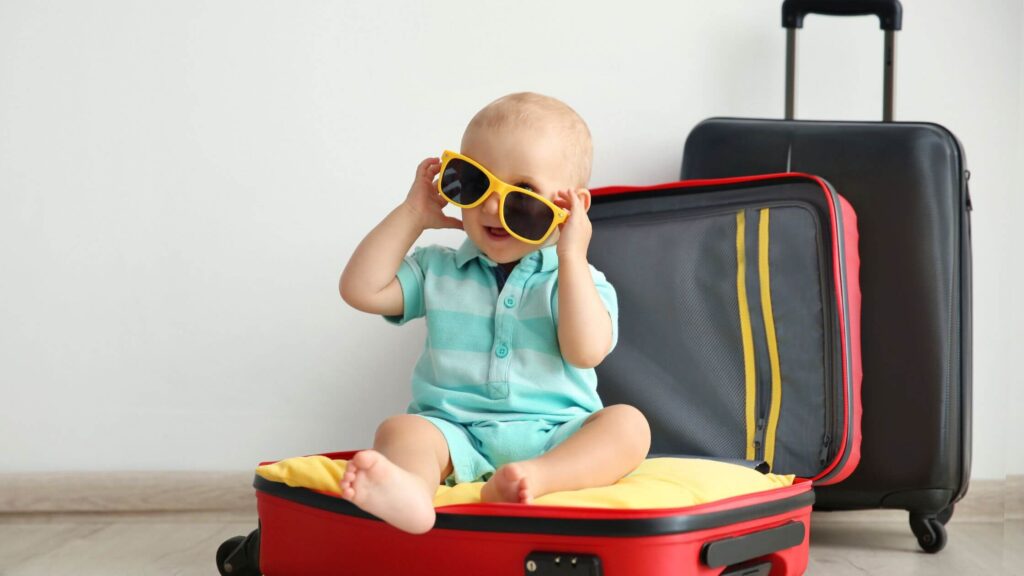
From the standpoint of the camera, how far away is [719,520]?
0.98m

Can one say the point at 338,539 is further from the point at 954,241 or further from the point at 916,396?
the point at 954,241

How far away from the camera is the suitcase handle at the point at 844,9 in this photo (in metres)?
1.65

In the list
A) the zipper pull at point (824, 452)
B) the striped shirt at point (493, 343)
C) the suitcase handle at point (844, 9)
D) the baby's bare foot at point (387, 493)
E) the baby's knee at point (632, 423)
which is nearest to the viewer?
the baby's bare foot at point (387, 493)

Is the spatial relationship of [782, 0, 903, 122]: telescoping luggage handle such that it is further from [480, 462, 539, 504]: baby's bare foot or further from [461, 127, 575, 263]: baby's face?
[480, 462, 539, 504]: baby's bare foot

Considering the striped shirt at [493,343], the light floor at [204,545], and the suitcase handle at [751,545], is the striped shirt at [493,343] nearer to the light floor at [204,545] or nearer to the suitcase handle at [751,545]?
the suitcase handle at [751,545]

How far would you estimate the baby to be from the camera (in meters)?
1.12

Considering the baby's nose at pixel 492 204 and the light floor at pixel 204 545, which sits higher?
the baby's nose at pixel 492 204

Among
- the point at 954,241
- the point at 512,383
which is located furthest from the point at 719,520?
the point at 954,241

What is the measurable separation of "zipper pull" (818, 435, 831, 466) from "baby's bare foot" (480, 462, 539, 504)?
1.74ft

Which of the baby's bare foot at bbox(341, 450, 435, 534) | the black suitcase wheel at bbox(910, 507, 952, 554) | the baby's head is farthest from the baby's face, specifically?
the black suitcase wheel at bbox(910, 507, 952, 554)

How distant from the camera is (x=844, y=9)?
166 cm

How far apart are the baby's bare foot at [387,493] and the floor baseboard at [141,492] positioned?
876 mm

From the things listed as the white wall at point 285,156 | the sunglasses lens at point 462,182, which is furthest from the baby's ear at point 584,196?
the white wall at point 285,156

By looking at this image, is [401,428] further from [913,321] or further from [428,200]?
[913,321]
